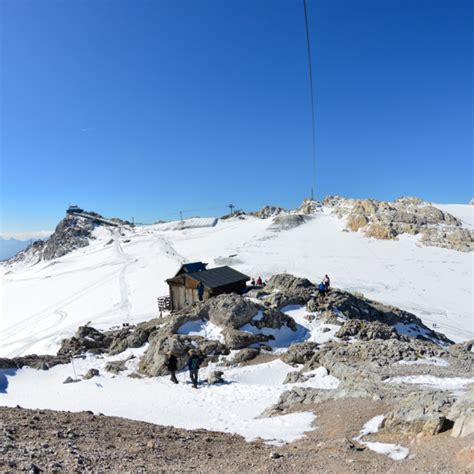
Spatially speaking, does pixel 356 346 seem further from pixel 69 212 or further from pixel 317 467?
pixel 69 212

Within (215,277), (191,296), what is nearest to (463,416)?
(215,277)

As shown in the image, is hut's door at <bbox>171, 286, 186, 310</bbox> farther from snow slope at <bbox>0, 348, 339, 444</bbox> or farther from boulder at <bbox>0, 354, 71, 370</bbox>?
boulder at <bbox>0, 354, 71, 370</bbox>

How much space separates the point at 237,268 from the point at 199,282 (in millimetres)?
32691

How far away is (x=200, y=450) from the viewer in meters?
9.23

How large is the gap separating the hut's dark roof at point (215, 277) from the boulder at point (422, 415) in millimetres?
22927

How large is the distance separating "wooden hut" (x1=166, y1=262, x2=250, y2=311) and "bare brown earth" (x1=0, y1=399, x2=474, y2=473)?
68.6ft

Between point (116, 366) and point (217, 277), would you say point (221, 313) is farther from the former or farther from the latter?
point (217, 277)

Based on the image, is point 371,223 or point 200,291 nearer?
point 200,291

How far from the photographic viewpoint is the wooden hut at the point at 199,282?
32.6 meters

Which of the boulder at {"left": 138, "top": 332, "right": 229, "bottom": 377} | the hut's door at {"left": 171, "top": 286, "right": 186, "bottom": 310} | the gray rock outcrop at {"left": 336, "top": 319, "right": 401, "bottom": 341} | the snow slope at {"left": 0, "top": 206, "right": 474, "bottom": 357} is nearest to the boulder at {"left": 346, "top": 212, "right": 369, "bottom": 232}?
the snow slope at {"left": 0, "top": 206, "right": 474, "bottom": 357}

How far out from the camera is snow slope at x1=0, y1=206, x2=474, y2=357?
145 ft

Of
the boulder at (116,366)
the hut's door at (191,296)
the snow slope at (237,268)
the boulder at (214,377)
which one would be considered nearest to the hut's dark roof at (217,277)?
the hut's door at (191,296)

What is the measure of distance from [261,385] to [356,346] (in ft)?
18.3

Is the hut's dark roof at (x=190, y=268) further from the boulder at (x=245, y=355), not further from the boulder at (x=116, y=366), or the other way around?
the boulder at (x=245, y=355)
